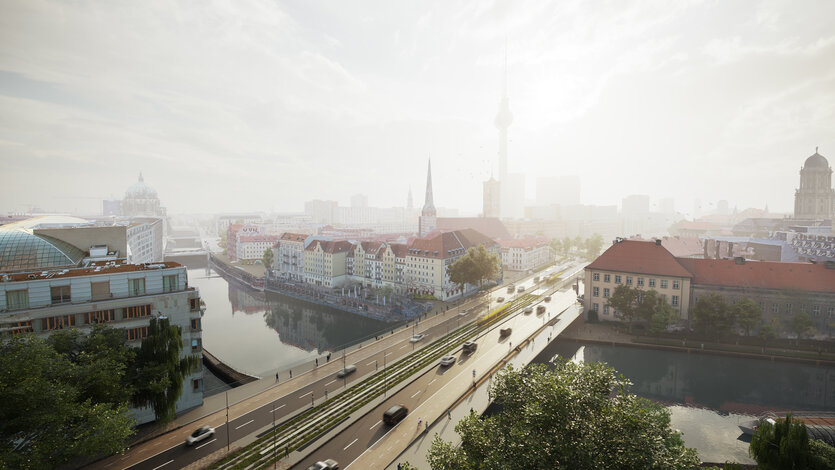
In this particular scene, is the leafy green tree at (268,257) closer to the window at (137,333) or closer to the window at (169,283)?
the window at (169,283)

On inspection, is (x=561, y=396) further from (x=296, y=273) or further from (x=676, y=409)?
(x=296, y=273)

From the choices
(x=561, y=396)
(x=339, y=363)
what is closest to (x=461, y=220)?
(x=339, y=363)

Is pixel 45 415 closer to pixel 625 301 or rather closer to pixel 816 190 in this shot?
pixel 625 301

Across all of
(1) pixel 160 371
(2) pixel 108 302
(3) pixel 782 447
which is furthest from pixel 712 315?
(2) pixel 108 302

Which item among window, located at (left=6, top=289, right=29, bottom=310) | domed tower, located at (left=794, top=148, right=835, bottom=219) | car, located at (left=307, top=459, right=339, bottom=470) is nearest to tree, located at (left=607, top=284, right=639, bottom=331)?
car, located at (left=307, top=459, right=339, bottom=470)

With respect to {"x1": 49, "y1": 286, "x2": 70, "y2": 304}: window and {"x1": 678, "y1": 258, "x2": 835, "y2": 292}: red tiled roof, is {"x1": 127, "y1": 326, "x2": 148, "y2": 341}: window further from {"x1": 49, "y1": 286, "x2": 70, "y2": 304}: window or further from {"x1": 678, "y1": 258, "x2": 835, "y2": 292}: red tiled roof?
{"x1": 678, "y1": 258, "x2": 835, "y2": 292}: red tiled roof

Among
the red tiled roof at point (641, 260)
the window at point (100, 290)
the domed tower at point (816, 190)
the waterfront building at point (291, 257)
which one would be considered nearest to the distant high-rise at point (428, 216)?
the waterfront building at point (291, 257)
